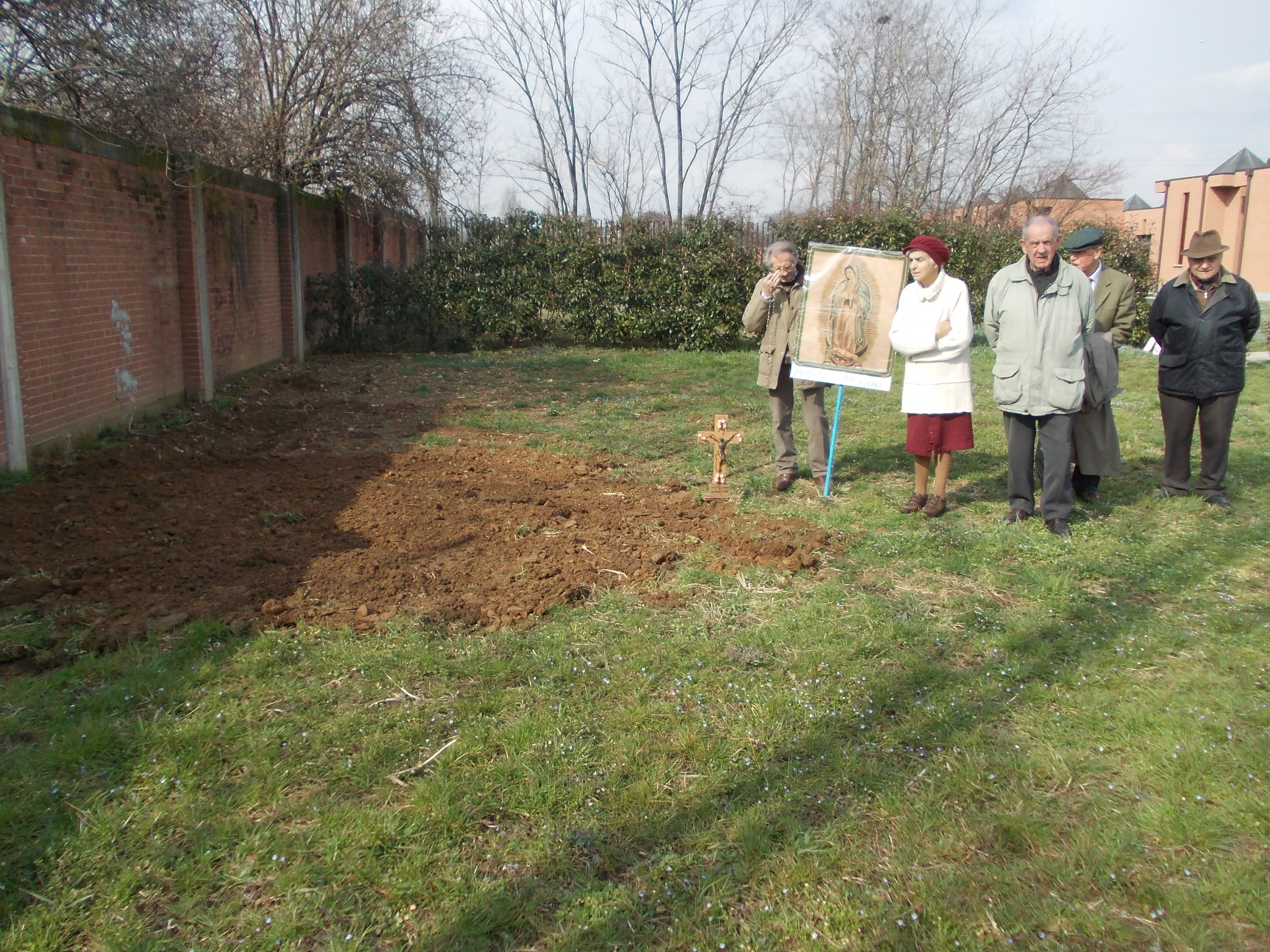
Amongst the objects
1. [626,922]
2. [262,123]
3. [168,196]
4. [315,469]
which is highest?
[262,123]

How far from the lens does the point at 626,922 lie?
265 centimetres

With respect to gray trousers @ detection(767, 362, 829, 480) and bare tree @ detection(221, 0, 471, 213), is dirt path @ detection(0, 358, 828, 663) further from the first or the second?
bare tree @ detection(221, 0, 471, 213)

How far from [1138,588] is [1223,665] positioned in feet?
3.36

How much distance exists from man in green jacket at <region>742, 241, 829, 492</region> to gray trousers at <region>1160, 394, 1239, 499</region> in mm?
2518

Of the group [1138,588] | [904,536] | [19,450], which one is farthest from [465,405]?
[1138,588]

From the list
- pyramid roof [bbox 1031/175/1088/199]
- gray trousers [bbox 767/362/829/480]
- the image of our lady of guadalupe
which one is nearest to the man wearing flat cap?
the image of our lady of guadalupe

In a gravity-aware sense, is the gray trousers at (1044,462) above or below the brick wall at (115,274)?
below

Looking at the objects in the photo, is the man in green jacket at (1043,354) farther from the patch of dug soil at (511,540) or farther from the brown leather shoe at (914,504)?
the patch of dug soil at (511,540)

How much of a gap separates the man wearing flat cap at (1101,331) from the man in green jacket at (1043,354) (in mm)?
355

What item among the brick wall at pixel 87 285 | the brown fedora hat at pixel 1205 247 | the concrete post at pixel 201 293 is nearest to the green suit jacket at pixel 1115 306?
the brown fedora hat at pixel 1205 247

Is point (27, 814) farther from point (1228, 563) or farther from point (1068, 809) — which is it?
point (1228, 563)

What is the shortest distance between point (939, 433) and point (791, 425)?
121 cm

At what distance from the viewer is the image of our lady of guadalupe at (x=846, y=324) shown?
6805 millimetres

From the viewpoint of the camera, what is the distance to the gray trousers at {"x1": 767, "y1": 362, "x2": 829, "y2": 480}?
7102 mm
